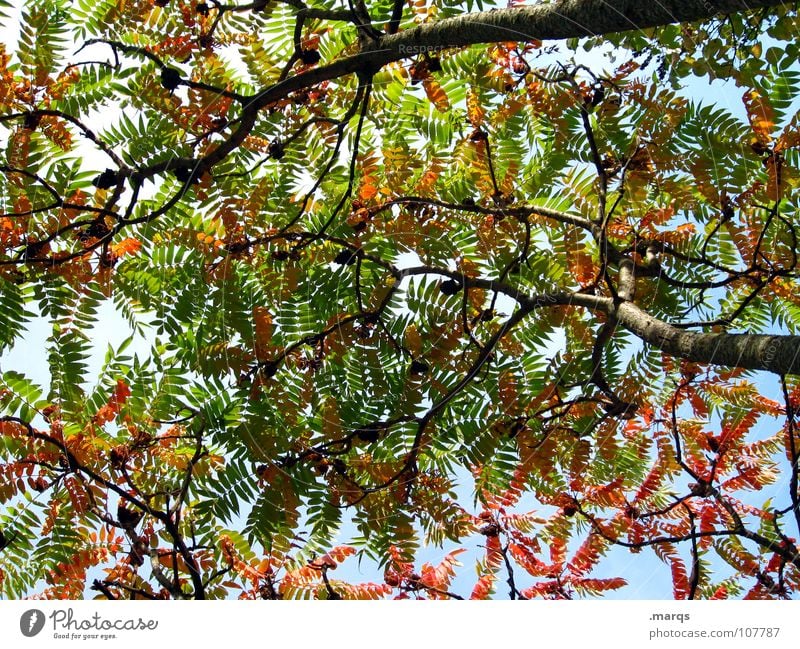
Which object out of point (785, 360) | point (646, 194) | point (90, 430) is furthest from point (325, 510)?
point (646, 194)

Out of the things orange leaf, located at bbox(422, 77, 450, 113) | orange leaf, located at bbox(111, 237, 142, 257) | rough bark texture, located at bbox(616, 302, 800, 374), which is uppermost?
orange leaf, located at bbox(422, 77, 450, 113)

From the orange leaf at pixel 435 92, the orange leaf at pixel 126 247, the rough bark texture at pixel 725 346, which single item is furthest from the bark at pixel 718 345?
the orange leaf at pixel 126 247

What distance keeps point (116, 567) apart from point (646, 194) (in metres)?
2.84

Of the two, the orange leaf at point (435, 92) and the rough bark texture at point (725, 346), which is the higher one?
the orange leaf at point (435, 92)

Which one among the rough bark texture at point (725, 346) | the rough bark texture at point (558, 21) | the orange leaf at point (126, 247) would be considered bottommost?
the rough bark texture at point (725, 346)

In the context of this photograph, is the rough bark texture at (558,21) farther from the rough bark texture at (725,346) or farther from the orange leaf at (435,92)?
the rough bark texture at (725,346)

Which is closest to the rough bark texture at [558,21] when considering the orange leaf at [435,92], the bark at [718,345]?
the orange leaf at [435,92]

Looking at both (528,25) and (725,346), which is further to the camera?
(528,25)

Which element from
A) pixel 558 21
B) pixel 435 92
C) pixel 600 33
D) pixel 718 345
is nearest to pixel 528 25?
pixel 558 21

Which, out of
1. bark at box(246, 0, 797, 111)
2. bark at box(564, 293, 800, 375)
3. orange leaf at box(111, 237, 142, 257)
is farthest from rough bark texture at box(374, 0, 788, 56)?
orange leaf at box(111, 237, 142, 257)

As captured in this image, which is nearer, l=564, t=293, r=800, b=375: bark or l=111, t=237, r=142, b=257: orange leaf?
l=564, t=293, r=800, b=375: bark

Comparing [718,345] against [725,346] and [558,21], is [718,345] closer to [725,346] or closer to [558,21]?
[725,346]

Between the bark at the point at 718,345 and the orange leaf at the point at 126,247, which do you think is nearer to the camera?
the bark at the point at 718,345

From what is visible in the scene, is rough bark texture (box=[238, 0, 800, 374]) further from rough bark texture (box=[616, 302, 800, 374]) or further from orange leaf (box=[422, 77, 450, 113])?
orange leaf (box=[422, 77, 450, 113])
